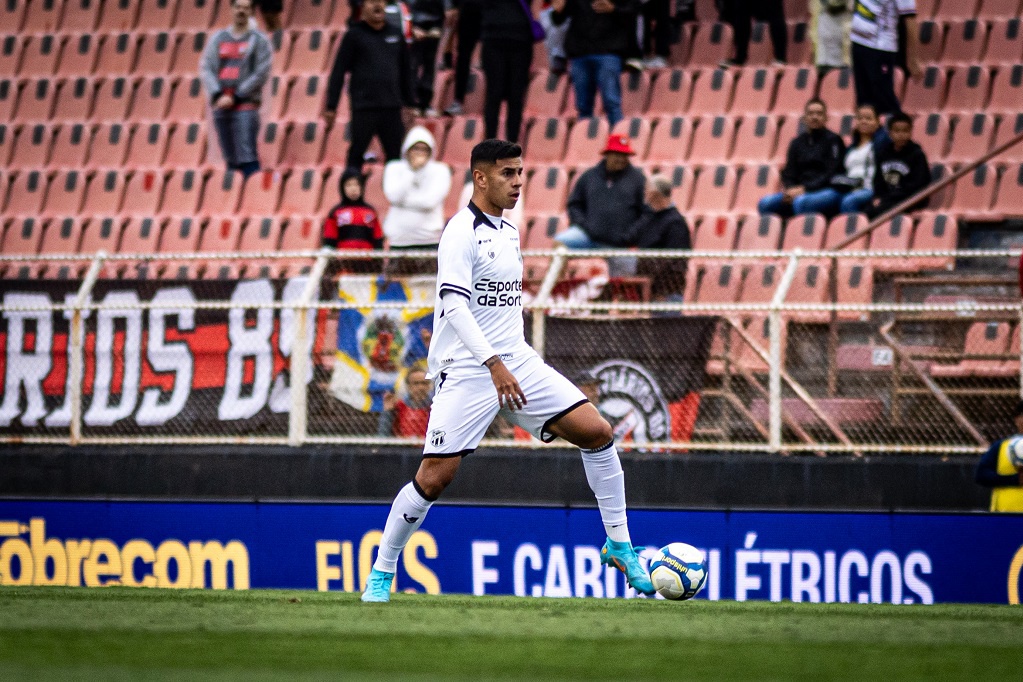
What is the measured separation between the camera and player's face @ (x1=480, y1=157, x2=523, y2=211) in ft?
23.5

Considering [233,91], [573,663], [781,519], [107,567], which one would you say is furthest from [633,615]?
[233,91]

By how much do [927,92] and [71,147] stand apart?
9.65 m

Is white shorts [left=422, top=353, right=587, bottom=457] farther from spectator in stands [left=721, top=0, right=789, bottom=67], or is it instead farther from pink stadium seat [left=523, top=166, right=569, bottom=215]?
spectator in stands [left=721, top=0, right=789, bottom=67]

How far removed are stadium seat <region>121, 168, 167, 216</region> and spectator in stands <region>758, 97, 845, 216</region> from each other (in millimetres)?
6893

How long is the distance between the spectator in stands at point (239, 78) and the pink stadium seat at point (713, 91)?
4.43m

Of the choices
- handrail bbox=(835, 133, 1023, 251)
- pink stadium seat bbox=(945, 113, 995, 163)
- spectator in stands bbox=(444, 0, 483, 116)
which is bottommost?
handrail bbox=(835, 133, 1023, 251)

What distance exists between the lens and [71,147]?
60.0ft

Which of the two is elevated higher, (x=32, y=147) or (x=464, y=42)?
(x=464, y=42)

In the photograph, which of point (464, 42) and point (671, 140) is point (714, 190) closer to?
point (671, 140)

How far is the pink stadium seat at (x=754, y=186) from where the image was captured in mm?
14669

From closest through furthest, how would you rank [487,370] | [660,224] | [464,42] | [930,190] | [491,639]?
[491,639], [487,370], [660,224], [930,190], [464,42]

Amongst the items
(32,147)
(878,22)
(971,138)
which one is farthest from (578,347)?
(32,147)

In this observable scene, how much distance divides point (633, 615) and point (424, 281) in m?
5.15

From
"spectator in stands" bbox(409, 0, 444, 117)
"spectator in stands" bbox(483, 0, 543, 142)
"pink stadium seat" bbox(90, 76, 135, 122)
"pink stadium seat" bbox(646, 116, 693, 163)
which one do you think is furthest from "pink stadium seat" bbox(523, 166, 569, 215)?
"pink stadium seat" bbox(90, 76, 135, 122)
